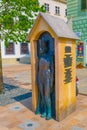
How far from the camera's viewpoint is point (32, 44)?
5918mm

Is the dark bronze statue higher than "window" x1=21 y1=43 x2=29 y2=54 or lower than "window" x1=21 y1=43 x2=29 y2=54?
lower

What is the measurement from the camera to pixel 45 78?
18.3 feet

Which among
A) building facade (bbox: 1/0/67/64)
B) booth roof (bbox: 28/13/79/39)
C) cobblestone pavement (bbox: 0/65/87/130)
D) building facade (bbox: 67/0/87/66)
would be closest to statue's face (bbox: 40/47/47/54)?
booth roof (bbox: 28/13/79/39)

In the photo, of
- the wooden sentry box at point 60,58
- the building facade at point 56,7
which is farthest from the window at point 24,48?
the wooden sentry box at point 60,58

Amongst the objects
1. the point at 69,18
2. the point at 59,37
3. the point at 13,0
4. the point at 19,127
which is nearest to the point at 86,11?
the point at 69,18

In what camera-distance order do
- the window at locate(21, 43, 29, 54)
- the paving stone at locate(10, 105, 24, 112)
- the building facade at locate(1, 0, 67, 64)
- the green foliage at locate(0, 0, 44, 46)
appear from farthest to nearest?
the window at locate(21, 43, 29, 54), the building facade at locate(1, 0, 67, 64), the green foliage at locate(0, 0, 44, 46), the paving stone at locate(10, 105, 24, 112)

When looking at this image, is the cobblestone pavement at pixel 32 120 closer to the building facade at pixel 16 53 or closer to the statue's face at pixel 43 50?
the statue's face at pixel 43 50

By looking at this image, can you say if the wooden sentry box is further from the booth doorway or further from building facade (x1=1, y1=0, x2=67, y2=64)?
building facade (x1=1, y1=0, x2=67, y2=64)

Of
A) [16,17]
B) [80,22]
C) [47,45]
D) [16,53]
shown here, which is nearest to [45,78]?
[47,45]

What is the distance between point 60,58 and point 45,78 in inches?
29.9

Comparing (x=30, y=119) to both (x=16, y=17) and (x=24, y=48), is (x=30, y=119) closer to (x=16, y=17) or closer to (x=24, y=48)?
(x=16, y=17)

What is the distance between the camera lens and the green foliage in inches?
306

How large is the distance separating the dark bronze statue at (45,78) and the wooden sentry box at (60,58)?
22cm

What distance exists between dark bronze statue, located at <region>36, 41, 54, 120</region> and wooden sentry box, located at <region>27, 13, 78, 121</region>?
0.73 feet
